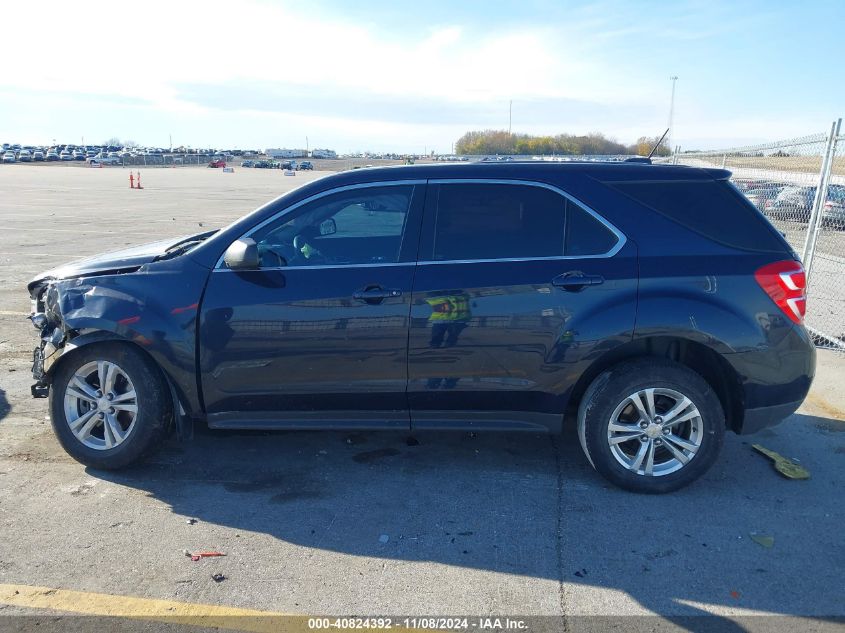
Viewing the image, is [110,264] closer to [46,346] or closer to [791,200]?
[46,346]

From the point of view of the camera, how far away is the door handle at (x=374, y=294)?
4.15 metres

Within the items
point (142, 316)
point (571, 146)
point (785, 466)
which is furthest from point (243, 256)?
point (571, 146)

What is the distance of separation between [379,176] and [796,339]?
2734 millimetres

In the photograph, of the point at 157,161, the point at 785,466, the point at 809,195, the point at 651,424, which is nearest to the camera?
the point at 651,424

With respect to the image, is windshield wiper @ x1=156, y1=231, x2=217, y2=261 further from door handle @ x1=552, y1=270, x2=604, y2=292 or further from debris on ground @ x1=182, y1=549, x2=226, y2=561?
door handle @ x1=552, y1=270, x2=604, y2=292

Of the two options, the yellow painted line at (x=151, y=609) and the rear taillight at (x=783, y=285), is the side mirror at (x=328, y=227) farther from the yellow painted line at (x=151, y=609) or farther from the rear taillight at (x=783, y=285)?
the rear taillight at (x=783, y=285)

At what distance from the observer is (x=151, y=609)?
318 centimetres

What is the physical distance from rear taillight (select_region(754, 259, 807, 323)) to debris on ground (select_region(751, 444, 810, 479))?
1073mm

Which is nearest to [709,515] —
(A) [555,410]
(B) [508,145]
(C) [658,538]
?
(C) [658,538]

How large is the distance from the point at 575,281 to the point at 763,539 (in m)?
1.73

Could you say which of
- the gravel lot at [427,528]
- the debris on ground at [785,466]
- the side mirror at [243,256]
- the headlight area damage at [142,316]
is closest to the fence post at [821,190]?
the gravel lot at [427,528]

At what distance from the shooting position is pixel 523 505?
409 cm

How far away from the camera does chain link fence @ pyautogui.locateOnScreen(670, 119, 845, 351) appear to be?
741 centimetres

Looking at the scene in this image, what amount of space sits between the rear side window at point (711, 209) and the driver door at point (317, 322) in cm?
141
